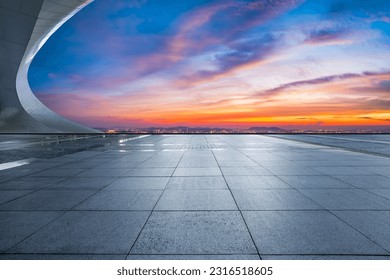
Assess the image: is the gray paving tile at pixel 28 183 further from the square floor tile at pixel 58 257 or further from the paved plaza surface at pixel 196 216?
the square floor tile at pixel 58 257

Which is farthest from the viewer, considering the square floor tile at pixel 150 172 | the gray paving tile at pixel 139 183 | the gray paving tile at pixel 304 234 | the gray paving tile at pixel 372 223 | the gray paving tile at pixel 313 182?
the square floor tile at pixel 150 172

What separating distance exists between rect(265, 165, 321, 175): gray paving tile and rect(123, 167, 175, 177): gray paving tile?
11.7ft

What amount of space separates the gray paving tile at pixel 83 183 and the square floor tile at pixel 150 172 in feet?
2.82

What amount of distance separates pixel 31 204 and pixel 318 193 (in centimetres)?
630

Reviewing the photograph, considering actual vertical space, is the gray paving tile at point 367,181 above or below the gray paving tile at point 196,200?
above

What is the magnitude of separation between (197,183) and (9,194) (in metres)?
4.58

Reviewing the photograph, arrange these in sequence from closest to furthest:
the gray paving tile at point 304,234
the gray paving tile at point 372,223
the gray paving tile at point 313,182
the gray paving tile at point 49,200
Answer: the gray paving tile at point 304,234 < the gray paving tile at point 372,223 < the gray paving tile at point 49,200 < the gray paving tile at point 313,182

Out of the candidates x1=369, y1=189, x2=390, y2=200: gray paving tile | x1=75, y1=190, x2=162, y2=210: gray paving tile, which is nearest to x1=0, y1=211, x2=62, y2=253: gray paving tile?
x1=75, y1=190, x2=162, y2=210: gray paving tile

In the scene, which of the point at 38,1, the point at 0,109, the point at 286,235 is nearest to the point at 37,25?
the point at 38,1

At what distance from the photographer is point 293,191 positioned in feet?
19.1

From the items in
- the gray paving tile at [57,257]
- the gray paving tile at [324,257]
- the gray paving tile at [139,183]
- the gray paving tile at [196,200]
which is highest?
the gray paving tile at [139,183]

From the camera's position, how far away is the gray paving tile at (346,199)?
473 centimetres

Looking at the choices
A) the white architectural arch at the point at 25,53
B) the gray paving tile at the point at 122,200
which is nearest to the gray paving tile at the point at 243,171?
the gray paving tile at the point at 122,200

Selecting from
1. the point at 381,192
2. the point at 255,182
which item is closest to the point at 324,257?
the point at 255,182
